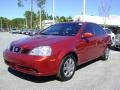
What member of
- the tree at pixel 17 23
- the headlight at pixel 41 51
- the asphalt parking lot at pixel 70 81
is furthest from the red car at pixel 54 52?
the tree at pixel 17 23

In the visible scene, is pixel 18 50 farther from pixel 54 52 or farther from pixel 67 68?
pixel 67 68

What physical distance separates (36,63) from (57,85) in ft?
2.59

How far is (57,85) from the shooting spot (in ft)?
19.7

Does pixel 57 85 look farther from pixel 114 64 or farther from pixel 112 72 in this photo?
pixel 114 64

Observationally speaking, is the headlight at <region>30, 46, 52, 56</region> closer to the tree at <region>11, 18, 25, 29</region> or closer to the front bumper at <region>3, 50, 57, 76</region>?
the front bumper at <region>3, 50, 57, 76</region>

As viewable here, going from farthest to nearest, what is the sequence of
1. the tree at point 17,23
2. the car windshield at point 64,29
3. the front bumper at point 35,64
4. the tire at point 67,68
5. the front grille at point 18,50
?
the tree at point 17,23 → the car windshield at point 64,29 → the tire at point 67,68 → the front grille at point 18,50 → the front bumper at point 35,64

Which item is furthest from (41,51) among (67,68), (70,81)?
(70,81)

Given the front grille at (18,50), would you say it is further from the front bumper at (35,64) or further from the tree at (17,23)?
the tree at (17,23)

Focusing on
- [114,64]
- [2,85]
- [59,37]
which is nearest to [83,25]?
[59,37]

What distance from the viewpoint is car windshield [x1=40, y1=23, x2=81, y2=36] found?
7229 mm

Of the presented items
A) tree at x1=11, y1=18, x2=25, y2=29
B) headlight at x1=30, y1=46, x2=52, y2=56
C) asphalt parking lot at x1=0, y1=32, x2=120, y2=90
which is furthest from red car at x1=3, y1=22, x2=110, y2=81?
tree at x1=11, y1=18, x2=25, y2=29

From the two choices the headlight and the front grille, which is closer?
the headlight

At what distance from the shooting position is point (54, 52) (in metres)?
5.93

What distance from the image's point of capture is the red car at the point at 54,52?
5.83 meters
